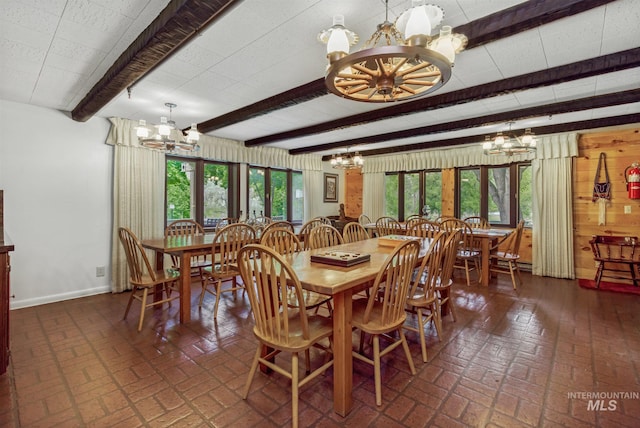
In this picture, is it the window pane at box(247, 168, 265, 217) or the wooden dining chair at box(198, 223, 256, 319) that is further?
the window pane at box(247, 168, 265, 217)

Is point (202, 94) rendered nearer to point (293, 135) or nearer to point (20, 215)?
point (293, 135)

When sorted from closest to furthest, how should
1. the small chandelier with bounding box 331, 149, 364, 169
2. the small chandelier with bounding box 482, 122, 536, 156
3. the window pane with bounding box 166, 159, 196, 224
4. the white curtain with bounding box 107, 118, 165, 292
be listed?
→ the small chandelier with bounding box 482, 122, 536, 156
the white curtain with bounding box 107, 118, 165, 292
the window pane with bounding box 166, 159, 196, 224
the small chandelier with bounding box 331, 149, 364, 169

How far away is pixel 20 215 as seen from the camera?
3410 millimetres

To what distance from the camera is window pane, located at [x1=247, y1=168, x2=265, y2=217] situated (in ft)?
19.7

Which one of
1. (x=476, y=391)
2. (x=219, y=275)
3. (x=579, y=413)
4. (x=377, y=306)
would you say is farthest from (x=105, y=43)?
(x=579, y=413)

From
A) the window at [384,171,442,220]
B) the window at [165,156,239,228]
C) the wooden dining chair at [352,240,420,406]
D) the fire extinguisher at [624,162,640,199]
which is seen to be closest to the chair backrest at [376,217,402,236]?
the window at [384,171,442,220]

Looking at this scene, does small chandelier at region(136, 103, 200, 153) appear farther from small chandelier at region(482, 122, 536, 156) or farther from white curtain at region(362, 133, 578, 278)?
white curtain at region(362, 133, 578, 278)

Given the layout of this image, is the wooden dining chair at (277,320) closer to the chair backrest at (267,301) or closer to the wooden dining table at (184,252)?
the chair backrest at (267,301)

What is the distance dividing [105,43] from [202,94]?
1.06 metres

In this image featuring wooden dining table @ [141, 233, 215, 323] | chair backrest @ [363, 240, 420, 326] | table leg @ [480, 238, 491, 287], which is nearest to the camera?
chair backrest @ [363, 240, 420, 326]

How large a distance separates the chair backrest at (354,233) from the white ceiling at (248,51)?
1424mm

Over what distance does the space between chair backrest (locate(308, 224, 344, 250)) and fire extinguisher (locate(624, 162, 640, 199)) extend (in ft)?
13.8

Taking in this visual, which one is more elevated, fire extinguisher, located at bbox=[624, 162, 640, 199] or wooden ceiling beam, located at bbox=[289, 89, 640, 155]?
wooden ceiling beam, located at bbox=[289, 89, 640, 155]

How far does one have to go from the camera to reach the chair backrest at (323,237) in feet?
9.92
